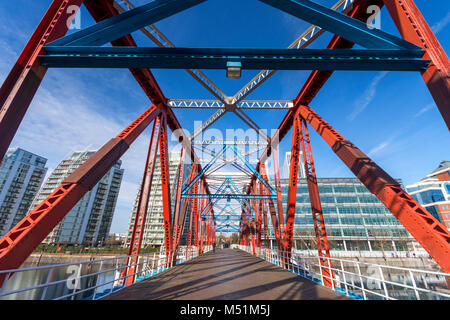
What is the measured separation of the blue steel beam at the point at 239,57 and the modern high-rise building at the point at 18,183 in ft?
321

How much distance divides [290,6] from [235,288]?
29.3 ft

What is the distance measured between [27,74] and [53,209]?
3226 millimetres

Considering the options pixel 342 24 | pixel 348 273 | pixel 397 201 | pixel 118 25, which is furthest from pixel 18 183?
pixel 397 201

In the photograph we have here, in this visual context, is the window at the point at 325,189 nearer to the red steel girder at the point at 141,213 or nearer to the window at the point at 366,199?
the window at the point at 366,199

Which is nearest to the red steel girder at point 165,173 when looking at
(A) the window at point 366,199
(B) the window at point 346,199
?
(B) the window at point 346,199

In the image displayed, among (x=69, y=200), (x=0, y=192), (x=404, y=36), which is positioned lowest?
(x=69, y=200)

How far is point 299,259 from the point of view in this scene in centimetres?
994

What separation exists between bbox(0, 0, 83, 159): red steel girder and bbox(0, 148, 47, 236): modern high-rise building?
9694cm

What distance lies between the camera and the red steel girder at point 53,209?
349 cm

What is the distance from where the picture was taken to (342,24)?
509 cm

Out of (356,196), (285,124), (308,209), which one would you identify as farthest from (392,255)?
(285,124)

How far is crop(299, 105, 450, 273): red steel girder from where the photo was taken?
12.9 ft

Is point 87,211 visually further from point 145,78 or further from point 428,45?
point 428,45
